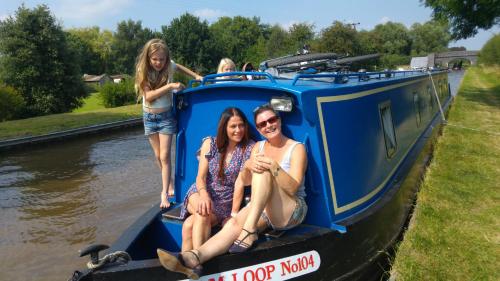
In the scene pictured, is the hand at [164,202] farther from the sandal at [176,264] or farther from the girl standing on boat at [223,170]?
the sandal at [176,264]

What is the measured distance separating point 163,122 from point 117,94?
78.6ft

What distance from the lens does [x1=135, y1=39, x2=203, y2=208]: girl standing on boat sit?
3914mm

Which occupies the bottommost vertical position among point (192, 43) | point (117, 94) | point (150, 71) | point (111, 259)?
point (111, 259)

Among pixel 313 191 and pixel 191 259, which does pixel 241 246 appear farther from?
pixel 313 191

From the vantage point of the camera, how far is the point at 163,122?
4.11 meters

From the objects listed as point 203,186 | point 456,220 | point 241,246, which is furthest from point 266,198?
point 456,220

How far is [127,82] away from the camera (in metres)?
28.1

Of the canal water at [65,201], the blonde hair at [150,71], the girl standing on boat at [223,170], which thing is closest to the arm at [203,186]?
the girl standing on boat at [223,170]

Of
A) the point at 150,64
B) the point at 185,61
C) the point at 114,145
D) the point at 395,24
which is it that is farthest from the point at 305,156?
the point at 395,24

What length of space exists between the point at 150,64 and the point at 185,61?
5801 cm

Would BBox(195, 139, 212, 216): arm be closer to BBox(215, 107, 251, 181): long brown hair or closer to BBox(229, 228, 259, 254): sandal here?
BBox(215, 107, 251, 181): long brown hair

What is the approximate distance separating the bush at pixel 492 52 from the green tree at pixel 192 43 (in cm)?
3492

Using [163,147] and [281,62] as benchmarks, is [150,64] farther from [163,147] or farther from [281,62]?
[281,62]

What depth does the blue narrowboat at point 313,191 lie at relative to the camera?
9.71 ft
